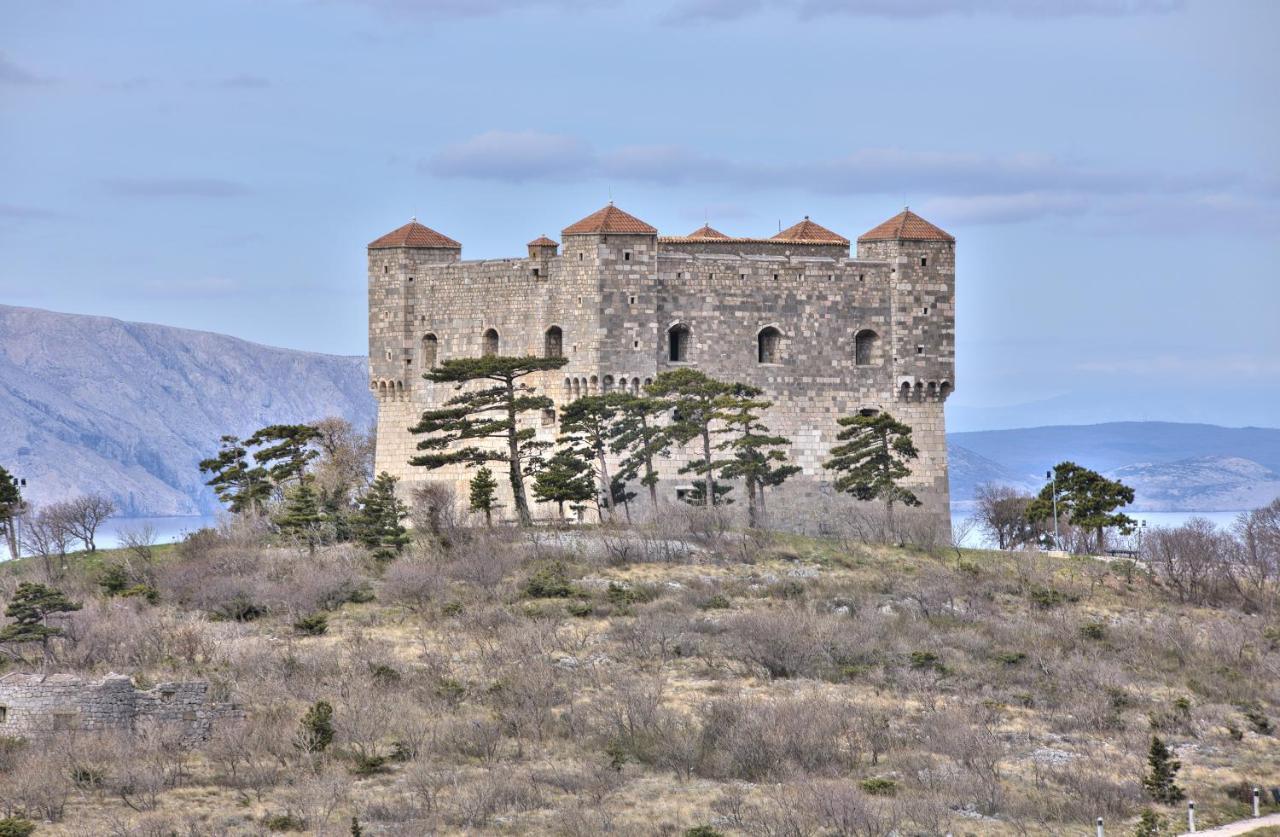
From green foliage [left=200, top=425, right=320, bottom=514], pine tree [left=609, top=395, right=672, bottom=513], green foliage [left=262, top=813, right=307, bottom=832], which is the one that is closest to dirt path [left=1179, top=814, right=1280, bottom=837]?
green foliage [left=262, top=813, right=307, bottom=832]

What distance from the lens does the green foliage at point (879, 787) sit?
121 ft

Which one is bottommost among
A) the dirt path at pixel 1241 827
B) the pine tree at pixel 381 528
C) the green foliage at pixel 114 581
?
the dirt path at pixel 1241 827

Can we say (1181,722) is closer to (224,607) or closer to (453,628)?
(453,628)

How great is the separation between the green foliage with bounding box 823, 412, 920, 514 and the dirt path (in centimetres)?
2928

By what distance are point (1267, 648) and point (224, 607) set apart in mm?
26385

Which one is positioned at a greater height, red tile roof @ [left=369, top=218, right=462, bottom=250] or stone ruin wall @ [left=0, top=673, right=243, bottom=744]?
red tile roof @ [left=369, top=218, right=462, bottom=250]

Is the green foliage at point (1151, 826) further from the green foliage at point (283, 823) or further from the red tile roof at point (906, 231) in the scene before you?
the red tile roof at point (906, 231)

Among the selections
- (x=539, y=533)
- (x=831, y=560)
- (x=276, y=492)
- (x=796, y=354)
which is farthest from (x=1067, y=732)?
(x=276, y=492)

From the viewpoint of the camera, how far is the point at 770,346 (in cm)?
6862

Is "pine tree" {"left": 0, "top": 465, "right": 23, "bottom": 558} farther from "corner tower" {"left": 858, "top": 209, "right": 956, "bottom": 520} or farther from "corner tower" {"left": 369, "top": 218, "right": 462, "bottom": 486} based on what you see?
"corner tower" {"left": 858, "top": 209, "right": 956, "bottom": 520}

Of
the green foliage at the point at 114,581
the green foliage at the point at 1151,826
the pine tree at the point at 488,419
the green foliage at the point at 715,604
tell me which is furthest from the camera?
the pine tree at the point at 488,419

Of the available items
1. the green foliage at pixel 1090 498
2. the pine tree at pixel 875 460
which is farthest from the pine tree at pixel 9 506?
the green foliage at pixel 1090 498

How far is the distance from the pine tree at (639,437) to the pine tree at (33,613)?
21.7 metres

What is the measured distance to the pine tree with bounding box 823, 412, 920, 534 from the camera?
217ft
